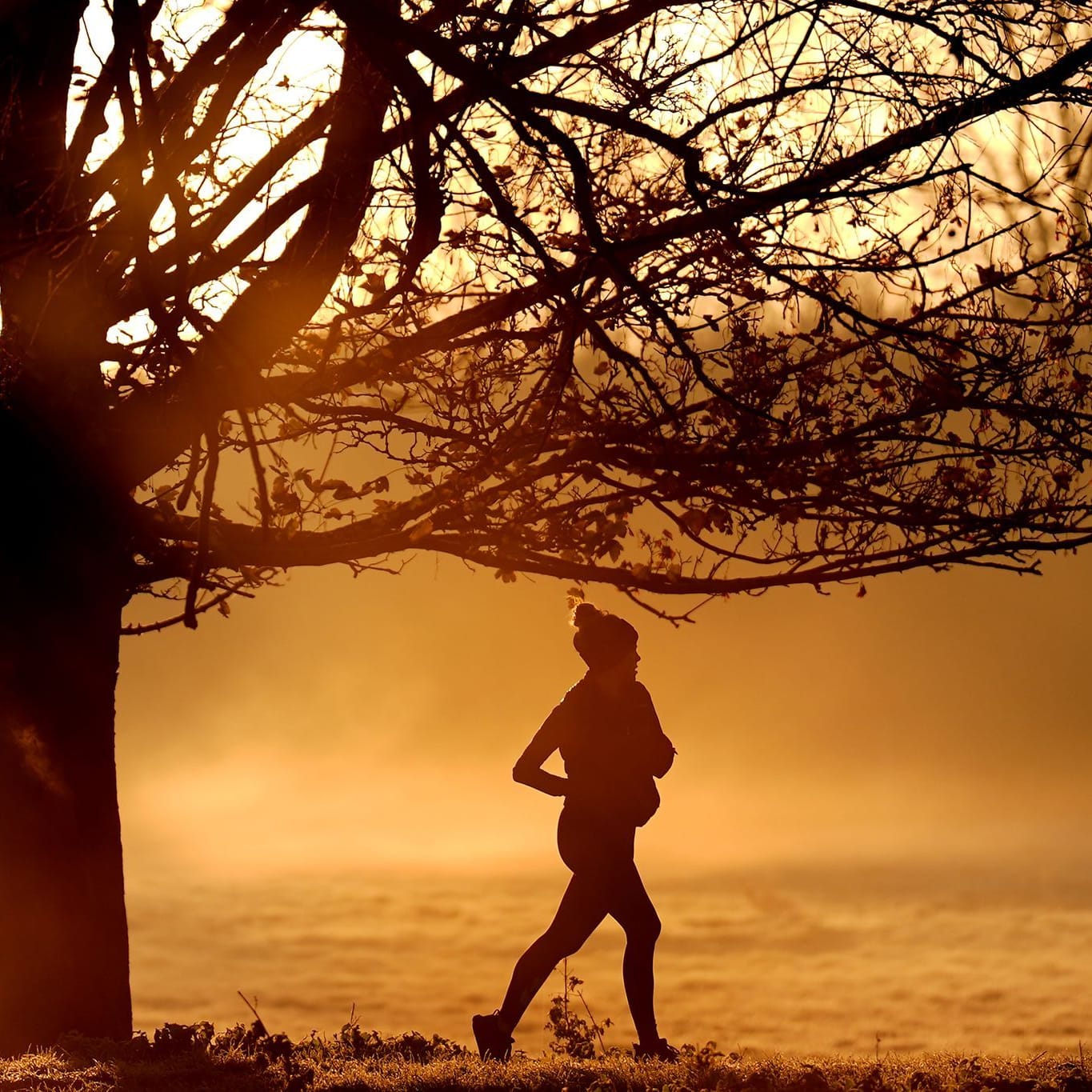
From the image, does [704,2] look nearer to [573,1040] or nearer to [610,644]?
[610,644]

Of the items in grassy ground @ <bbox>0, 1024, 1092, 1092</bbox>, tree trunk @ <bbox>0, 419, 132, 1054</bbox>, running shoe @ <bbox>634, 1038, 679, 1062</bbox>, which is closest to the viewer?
grassy ground @ <bbox>0, 1024, 1092, 1092</bbox>

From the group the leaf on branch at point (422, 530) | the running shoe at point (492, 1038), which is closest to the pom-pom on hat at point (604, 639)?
the leaf on branch at point (422, 530)

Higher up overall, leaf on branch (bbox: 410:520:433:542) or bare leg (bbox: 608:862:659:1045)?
leaf on branch (bbox: 410:520:433:542)

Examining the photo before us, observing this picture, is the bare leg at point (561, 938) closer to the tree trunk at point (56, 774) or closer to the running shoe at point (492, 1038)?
the running shoe at point (492, 1038)

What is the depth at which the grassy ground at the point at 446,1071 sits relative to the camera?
8047 mm

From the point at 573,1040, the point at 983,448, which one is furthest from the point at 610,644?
the point at 983,448

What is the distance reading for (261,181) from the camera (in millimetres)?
10570

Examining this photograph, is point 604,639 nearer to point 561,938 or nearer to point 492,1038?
point 561,938

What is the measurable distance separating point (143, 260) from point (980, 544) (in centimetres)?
609

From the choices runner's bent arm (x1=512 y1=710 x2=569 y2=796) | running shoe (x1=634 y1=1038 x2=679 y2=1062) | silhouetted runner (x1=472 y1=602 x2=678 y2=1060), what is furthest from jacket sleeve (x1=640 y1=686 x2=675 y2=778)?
running shoe (x1=634 y1=1038 x2=679 y2=1062)

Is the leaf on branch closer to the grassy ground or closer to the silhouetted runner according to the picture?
the silhouetted runner

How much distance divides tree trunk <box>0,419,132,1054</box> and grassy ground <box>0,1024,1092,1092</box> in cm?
105

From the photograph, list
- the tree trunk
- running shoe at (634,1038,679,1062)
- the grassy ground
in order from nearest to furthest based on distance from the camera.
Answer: the grassy ground → running shoe at (634,1038,679,1062) → the tree trunk

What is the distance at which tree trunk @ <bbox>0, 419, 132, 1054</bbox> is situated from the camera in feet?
34.2
